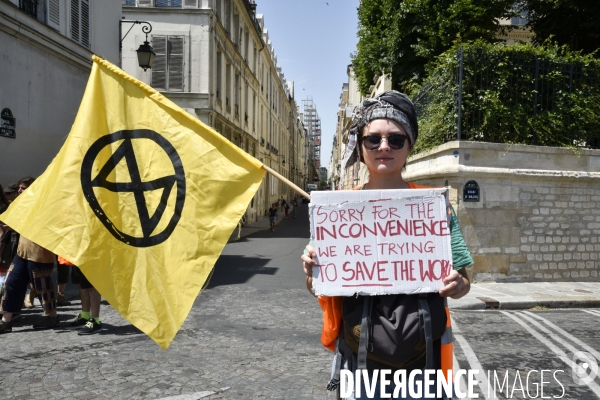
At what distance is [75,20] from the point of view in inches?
503

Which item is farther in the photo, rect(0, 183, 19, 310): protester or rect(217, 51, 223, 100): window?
rect(217, 51, 223, 100): window

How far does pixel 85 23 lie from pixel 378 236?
531 inches

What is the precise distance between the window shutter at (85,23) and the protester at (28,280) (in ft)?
28.0

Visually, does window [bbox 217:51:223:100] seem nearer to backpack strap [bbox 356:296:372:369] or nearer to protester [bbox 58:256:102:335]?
protester [bbox 58:256:102:335]

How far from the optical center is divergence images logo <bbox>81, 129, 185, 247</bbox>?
2.94 meters

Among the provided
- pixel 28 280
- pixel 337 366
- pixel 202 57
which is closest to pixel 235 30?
pixel 202 57

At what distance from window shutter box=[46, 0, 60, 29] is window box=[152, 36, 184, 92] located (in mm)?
8337

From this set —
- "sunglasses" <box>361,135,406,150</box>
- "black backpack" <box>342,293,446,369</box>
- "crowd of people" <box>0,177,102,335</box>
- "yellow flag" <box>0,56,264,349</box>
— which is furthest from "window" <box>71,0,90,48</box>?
"black backpack" <box>342,293,446,369</box>

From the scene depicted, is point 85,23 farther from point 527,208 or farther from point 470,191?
point 527,208

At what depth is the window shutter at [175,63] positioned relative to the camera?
2030 centimetres

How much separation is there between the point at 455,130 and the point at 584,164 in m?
2.93

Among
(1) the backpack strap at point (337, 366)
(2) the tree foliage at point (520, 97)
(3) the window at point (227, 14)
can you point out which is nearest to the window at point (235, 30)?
(3) the window at point (227, 14)

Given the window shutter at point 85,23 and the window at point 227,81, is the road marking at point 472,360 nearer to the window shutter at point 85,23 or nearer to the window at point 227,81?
the window shutter at point 85,23

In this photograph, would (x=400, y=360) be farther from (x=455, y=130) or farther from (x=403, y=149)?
(x=455, y=130)
